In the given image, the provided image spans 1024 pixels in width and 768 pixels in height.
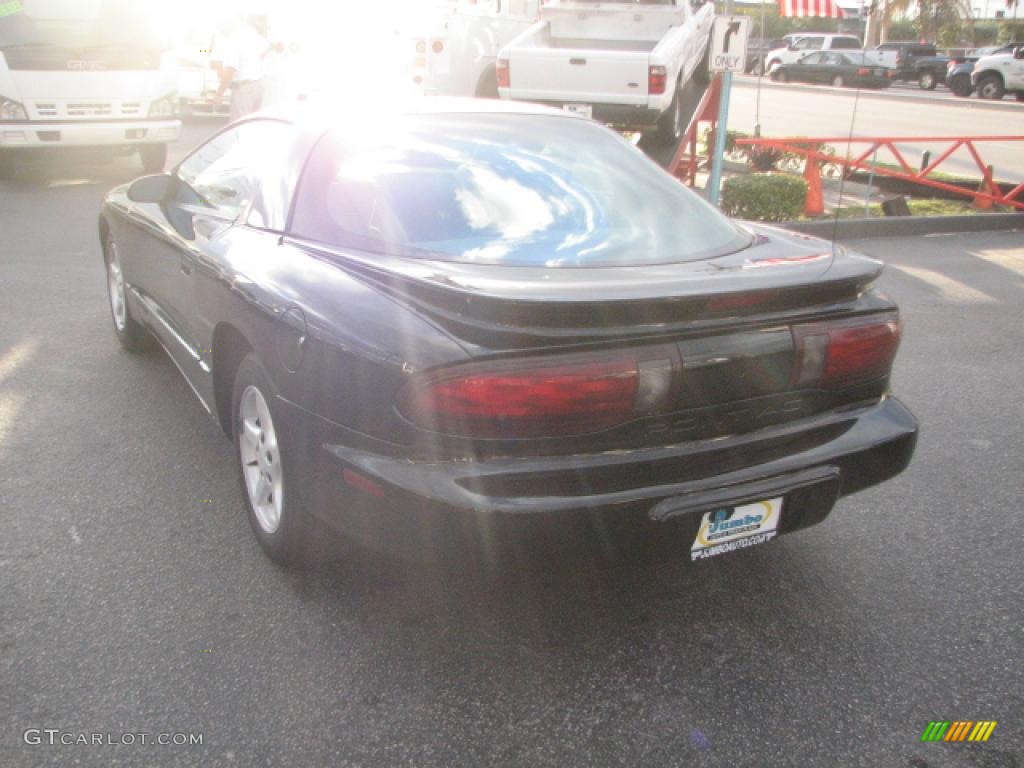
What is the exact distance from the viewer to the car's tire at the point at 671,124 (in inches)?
448

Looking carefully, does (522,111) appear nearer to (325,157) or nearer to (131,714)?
(325,157)

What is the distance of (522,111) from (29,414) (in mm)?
2587

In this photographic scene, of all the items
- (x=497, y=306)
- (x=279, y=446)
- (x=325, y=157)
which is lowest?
(x=279, y=446)

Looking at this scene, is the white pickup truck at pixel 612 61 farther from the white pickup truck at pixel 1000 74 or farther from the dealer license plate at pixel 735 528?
the white pickup truck at pixel 1000 74

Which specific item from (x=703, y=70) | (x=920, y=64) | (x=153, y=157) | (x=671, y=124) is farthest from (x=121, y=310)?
(x=920, y=64)

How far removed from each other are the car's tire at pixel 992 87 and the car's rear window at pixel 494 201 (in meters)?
32.5

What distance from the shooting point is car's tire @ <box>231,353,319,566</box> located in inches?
112

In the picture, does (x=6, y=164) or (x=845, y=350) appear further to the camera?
(x=6, y=164)

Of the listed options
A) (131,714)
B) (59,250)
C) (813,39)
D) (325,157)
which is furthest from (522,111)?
(813,39)

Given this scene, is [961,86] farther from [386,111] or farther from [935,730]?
[935,730]

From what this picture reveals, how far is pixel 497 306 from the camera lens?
235 centimetres

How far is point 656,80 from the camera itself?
34.7 feet

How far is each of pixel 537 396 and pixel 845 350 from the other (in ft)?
3.25

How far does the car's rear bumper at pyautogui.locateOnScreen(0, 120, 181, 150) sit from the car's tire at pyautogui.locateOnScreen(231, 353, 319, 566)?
869cm
